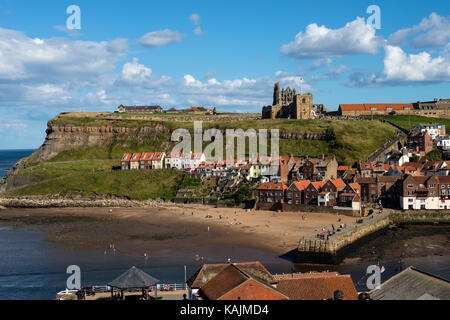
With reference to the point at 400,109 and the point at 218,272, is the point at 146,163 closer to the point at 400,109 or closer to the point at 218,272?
the point at 400,109

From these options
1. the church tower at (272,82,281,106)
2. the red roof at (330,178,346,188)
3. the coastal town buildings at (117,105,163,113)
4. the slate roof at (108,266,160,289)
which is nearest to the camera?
the slate roof at (108,266,160,289)

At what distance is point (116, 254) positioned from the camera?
52.2 m

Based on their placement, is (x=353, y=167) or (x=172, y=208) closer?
(x=172, y=208)

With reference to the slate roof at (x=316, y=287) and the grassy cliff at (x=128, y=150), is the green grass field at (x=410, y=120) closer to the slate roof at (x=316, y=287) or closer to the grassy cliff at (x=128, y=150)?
the grassy cliff at (x=128, y=150)

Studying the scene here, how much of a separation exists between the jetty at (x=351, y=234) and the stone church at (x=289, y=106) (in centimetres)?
7966

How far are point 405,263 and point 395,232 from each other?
17300 millimetres

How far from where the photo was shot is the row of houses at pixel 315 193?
242ft

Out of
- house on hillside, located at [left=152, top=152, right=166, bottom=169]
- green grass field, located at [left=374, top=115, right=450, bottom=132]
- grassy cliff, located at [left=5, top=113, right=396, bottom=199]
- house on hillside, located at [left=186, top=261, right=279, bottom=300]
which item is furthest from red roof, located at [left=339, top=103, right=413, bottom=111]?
house on hillside, located at [left=186, top=261, right=279, bottom=300]

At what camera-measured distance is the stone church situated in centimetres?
14675

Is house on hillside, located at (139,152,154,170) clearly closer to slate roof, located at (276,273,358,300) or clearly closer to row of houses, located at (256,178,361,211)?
row of houses, located at (256,178,361,211)

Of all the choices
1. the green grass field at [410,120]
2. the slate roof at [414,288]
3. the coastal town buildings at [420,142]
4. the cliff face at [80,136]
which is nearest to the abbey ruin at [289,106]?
the green grass field at [410,120]

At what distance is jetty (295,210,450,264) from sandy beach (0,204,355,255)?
3.69 m
